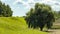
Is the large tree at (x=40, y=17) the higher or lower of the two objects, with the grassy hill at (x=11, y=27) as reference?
lower

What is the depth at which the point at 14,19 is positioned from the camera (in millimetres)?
39938

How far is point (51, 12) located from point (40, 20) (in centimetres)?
436

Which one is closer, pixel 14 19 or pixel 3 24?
pixel 3 24

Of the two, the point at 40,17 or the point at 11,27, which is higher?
the point at 11,27

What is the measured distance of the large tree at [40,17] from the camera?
68.3m

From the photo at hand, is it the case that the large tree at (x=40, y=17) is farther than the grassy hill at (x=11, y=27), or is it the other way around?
the large tree at (x=40, y=17)

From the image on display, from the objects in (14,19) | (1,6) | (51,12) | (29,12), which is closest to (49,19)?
(51,12)

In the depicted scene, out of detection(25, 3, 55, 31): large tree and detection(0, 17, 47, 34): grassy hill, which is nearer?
detection(0, 17, 47, 34): grassy hill

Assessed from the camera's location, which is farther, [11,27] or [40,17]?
A: [40,17]

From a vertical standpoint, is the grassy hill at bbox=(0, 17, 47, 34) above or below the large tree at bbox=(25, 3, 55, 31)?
Result: above

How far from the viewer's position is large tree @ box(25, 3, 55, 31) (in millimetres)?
68312

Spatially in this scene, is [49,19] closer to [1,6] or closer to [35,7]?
[35,7]

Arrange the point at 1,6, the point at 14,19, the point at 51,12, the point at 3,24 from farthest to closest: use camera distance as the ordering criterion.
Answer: the point at 1,6 < the point at 51,12 < the point at 14,19 < the point at 3,24

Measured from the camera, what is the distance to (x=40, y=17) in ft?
227
